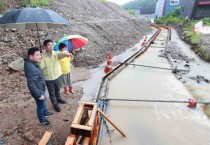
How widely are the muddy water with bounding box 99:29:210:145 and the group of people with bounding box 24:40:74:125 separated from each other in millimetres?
1446

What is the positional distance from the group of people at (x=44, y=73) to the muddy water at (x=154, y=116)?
1446 millimetres

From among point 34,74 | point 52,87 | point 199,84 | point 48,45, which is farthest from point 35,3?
point 199,84

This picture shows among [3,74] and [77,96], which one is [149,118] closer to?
[77,96]

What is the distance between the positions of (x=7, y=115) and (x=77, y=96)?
6.27 ft

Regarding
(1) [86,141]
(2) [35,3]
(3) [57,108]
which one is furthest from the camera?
(2) [35,3]

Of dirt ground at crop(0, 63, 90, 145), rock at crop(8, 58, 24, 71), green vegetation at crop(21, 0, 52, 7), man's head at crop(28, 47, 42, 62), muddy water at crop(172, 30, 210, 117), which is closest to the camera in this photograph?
man's head at crop(28, 47, 42, 62)

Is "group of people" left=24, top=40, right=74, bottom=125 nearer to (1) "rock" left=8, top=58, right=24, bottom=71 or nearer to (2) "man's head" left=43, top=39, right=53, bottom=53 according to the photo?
(2) "man's head" left=43, top=39, right=53, bottom=53

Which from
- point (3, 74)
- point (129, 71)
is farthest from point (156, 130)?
point (3, 74)

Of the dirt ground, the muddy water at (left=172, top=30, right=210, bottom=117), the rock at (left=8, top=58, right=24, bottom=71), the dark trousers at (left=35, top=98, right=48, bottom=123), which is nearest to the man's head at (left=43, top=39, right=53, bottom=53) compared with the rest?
the dark trousers at (left=35, top=98, right=48, bottom=123)

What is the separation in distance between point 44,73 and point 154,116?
3.11 metres

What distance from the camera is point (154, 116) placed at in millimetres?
4672

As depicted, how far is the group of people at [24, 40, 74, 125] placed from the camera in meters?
3.16

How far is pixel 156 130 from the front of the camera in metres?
4.16

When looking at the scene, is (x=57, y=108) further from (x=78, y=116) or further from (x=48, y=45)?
(x=78, y=116)
